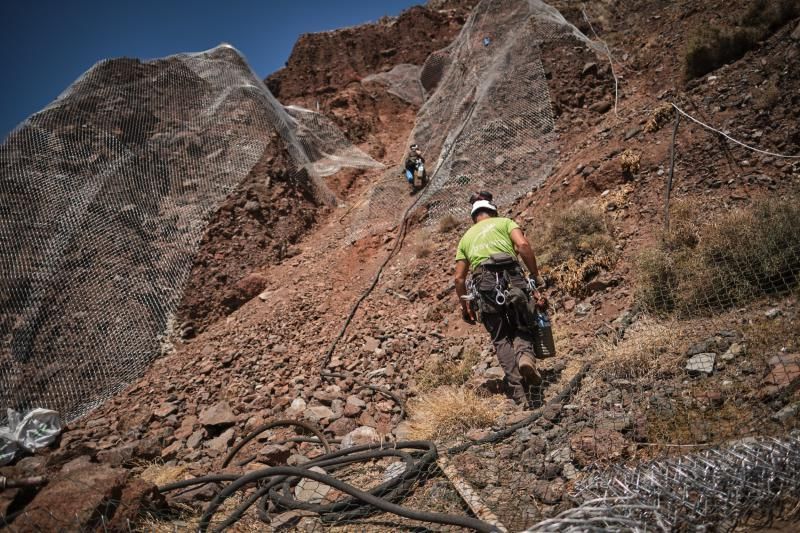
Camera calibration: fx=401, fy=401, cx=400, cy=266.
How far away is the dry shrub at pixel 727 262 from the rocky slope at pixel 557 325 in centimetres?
23

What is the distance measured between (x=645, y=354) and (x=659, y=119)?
4.21m

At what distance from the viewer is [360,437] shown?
3189mm

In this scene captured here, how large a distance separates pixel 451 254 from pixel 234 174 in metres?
4.90

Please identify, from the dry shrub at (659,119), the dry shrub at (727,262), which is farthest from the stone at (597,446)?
the dry shrub at (659,119)

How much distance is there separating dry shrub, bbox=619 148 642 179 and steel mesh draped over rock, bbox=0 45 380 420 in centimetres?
662

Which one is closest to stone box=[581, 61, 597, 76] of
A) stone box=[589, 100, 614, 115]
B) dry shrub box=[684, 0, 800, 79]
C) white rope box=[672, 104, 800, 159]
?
stone box=[589, 100, 614, 115]

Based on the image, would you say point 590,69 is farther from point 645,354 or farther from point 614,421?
point 614,421

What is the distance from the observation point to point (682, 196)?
14.4 feet

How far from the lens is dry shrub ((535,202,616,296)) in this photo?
424 centimetres

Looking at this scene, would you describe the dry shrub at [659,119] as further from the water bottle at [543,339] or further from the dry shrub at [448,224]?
the water bottle at [543,339]

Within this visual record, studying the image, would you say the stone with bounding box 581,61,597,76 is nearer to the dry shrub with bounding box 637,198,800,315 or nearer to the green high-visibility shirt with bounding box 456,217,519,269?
the dry shrub with bounding box 637,198,800,315

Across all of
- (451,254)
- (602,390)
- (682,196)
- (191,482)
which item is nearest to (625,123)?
(682,196)

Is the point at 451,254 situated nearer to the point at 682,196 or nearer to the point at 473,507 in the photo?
the point at 682,196

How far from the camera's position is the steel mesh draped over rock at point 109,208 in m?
5.04
